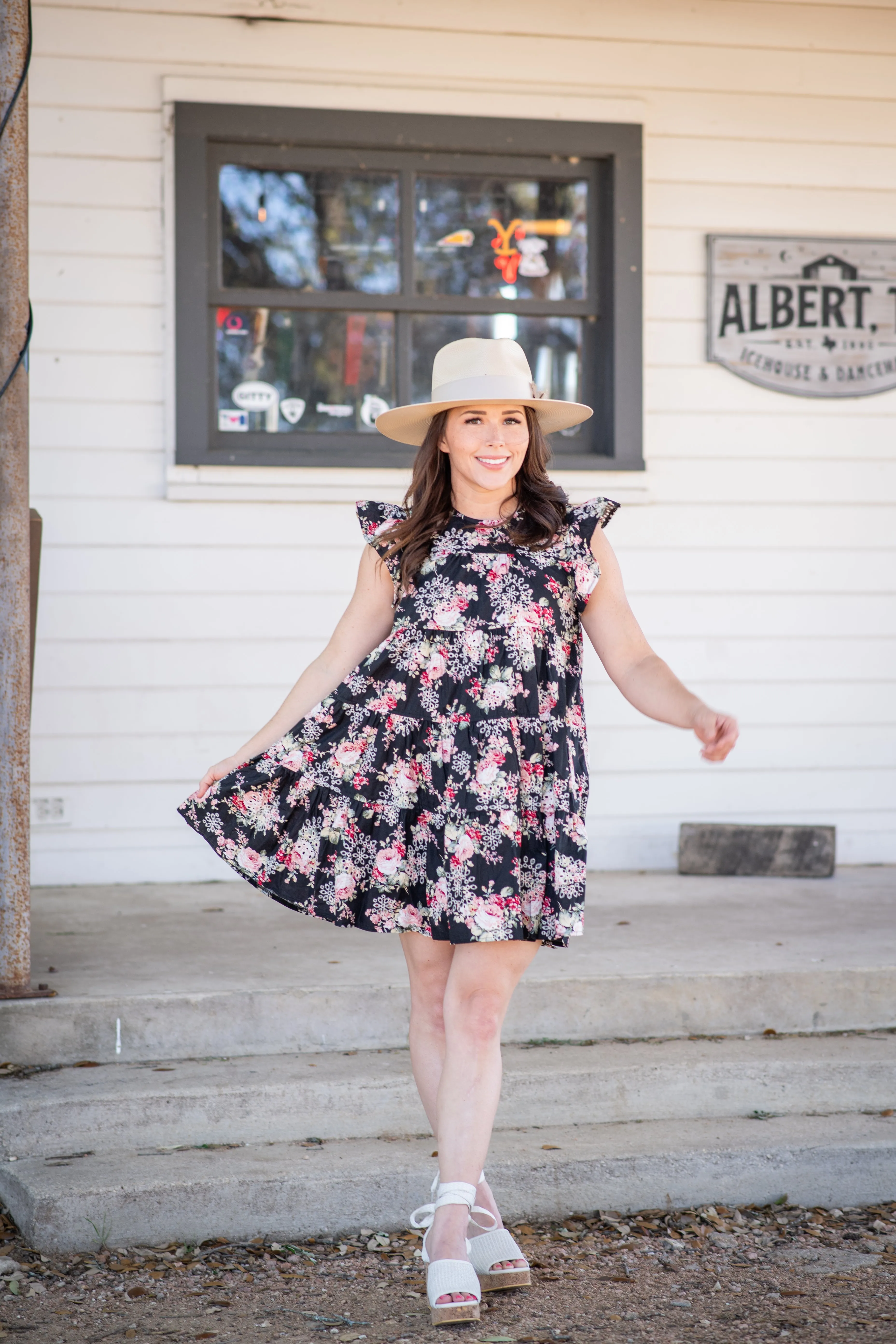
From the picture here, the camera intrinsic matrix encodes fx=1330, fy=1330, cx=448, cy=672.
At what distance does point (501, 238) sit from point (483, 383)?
288 cm

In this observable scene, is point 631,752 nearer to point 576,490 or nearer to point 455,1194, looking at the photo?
point 576,490

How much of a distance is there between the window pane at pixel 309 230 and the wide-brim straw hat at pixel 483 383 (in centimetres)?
255

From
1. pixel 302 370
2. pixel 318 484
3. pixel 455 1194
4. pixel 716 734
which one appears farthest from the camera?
pixel 302 370

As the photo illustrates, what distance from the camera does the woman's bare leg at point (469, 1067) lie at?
2.51 metres

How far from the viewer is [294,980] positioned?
3643 millimetres

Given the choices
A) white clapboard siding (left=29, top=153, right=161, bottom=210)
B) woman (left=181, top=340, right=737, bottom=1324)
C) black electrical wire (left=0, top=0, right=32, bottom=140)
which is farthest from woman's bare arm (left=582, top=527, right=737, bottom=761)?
white clapboard siding (left=29, top=153, right=161, bottom=210)

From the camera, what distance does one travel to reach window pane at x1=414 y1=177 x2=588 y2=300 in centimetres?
529

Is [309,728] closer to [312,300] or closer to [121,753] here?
[121,753]

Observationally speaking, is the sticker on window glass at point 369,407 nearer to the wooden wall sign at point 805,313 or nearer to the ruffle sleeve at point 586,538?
the wooden wall sign at point 805,313

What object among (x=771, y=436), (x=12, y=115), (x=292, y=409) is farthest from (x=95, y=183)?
(x=771, y=436)

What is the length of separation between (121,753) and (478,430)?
9.07 feet

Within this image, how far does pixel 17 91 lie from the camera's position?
3477 millimetres

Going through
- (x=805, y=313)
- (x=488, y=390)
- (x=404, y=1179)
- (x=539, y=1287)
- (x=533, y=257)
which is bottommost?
(x=539, y=1287)

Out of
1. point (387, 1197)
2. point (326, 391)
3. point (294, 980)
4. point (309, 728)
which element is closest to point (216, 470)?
point (326, 391)
